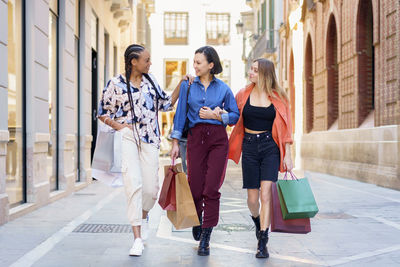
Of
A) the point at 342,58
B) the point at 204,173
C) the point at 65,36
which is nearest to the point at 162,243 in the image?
the point at 204,173

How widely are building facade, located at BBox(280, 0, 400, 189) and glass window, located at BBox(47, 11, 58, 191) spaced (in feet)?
20.8

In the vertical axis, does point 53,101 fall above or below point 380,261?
above

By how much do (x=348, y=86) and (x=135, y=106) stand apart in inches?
444

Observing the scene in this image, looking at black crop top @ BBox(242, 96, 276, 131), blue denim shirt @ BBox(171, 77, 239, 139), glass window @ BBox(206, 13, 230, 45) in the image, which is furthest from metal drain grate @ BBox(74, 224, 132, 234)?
glass window @ BBox(206, 13, 230, 45)

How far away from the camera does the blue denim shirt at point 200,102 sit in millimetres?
5438

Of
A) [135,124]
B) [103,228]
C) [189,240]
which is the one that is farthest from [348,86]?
[135,124]

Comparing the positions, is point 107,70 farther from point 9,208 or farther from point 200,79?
point 200,79

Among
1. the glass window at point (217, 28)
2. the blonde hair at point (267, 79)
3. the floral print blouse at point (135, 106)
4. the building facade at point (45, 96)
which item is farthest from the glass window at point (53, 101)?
the glass window at point (217, 28)

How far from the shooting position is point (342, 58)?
642 inches

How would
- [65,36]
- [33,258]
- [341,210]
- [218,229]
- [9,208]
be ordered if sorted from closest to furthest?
[33,258] → [218,229] → [9,208] → [341,210] → [65,36]

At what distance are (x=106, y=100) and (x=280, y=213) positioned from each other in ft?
6.12

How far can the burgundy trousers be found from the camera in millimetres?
5406

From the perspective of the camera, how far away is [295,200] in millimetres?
5211

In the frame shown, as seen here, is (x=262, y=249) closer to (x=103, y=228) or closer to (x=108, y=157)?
(x=108, y=157)
